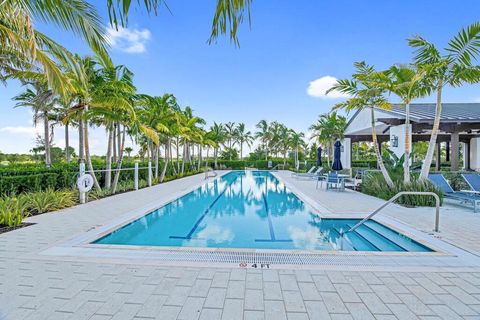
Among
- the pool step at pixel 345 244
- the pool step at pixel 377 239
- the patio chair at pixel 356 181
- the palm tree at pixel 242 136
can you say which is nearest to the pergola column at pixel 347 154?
the patio chair at pixel 356 181

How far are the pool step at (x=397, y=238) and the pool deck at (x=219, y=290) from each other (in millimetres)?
662

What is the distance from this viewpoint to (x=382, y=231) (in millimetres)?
Answer: 5641

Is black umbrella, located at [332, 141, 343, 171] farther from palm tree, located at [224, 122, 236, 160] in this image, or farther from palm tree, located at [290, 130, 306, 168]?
palm tree, located at [224, 122, 236, 160]

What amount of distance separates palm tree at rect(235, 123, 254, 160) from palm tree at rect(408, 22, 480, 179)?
30.9m

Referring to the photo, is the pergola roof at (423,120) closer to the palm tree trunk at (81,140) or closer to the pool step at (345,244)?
the pool step at (345,244)

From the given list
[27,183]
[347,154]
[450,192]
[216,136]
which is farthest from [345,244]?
[216,136]

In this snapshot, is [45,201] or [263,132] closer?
[45,201]

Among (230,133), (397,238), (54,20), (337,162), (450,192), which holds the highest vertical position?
(230,133)

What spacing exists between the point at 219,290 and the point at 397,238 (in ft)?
13.1

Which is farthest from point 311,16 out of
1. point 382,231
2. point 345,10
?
point 382,231

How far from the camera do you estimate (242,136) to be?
3841 centimetres

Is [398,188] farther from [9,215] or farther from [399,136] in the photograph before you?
[9,215]

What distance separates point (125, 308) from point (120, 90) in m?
8.72

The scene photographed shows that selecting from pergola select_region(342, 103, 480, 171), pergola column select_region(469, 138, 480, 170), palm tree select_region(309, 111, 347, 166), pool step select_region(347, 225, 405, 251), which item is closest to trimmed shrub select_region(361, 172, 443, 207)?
pergola select_region(342, 103, 480, 171)
